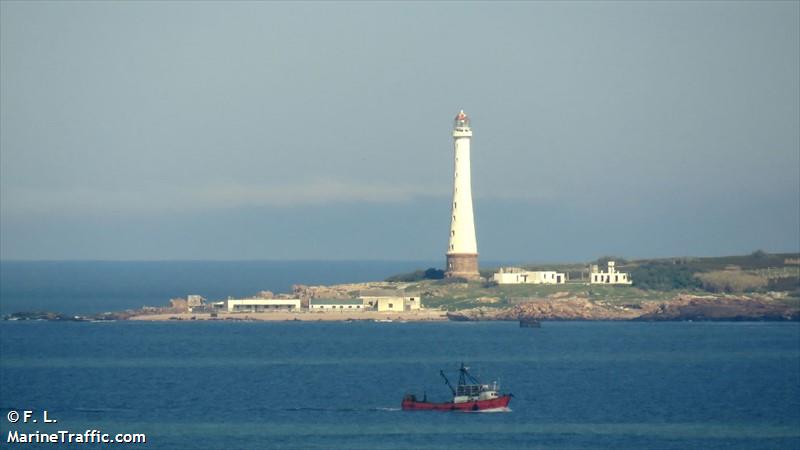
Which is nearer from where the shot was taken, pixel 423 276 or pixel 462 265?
pixel 462 265

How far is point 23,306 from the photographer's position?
168750 millimetres

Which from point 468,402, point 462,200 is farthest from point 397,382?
point 462,200

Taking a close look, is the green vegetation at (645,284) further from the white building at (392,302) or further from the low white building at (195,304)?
the low white building at (195,304)

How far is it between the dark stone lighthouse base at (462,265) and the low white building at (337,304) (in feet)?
25.9

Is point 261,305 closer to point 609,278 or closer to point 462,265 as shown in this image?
point 462,265

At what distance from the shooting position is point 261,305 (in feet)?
469

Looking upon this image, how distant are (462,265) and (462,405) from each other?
68.4m

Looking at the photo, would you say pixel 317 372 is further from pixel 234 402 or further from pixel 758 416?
pixel 758 416

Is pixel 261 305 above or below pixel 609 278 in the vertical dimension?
below

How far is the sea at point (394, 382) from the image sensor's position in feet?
227

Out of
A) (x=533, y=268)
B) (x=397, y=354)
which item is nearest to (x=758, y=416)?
(x=397, y=354)

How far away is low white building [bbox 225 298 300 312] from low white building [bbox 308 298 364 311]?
4.56 feet

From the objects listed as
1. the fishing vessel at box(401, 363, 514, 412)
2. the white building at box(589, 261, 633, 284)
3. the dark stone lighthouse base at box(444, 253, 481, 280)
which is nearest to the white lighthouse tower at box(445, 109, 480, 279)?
the dark stone lighthouse base at box(444, 253, 481, 280)

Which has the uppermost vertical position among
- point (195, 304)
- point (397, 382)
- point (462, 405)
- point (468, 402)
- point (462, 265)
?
point (462, 265)
